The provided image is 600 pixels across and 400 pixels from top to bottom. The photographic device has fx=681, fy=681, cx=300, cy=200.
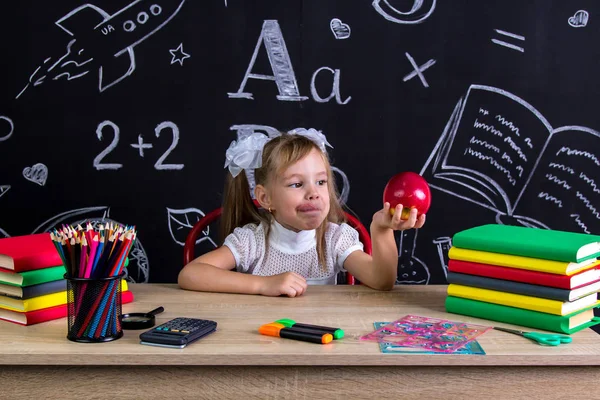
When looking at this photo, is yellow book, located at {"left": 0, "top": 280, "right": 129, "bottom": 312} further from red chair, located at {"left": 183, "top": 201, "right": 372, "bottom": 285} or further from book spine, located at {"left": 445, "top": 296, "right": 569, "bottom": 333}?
book spine, located at {"left": 445, "top": 296, "right": 569, "bottom": 333}

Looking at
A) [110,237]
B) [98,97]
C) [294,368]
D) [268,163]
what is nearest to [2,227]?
[98,97]

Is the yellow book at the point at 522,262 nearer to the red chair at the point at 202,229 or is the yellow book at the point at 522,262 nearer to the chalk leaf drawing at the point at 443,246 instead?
the red chair at the point at 202,229

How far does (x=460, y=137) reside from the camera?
274 cm

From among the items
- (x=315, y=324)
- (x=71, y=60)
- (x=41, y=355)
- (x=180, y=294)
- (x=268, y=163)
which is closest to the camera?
(x=41, y=355)

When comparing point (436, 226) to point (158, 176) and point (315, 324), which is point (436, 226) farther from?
point (315, 324)

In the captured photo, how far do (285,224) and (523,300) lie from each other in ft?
2.60

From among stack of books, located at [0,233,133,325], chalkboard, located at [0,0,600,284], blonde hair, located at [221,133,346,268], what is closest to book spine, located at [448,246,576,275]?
blonde hair, located at [221,133,346,268]

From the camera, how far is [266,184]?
198 cm

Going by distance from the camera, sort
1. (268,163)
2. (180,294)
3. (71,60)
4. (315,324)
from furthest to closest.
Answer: (71,60)
(268,163)
(180,294)
(315,324)

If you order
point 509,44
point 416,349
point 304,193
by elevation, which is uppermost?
point 509,44

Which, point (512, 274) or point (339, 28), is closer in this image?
point (512, 274)

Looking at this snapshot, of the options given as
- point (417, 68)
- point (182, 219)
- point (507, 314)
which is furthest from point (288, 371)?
point (417, 68)

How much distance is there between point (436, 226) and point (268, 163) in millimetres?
1046

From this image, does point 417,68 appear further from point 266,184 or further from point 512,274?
point 512,274
